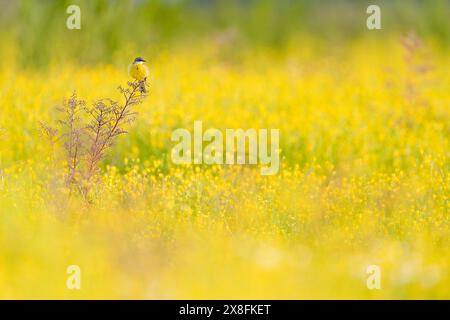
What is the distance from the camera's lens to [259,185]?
20.6 feet

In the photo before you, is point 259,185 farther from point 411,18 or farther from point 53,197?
point 411,18

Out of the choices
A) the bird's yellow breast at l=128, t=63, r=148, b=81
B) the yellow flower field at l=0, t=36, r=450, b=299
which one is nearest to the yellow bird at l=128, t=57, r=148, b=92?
the bird's yellow breast at l=128, t=63, r=148, b=81

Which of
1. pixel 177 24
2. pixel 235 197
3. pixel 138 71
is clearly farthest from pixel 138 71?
pixel 177 24

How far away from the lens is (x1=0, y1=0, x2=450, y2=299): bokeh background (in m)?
4.14

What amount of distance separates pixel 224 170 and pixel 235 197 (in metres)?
0.60

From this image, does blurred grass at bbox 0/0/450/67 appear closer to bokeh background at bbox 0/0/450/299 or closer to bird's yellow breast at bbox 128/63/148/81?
bokeh background at bbox 0/0/450/299

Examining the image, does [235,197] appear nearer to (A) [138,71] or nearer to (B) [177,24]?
(A) [138,71]

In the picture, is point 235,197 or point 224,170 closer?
point 235,197

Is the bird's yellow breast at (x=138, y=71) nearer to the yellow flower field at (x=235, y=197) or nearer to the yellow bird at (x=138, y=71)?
the yellow bird at (x=138, y=71)

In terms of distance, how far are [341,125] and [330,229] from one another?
2783 millimetres

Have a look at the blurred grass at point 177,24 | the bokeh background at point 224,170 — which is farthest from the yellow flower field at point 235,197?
the blurred grass at point 177,24

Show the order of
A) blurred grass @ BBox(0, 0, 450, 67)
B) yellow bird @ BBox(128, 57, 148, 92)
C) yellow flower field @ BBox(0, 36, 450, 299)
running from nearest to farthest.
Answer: yellow flower field @ BBox(0, 36, 450, 299), yellow bird @ BBox(128, 57, 148, 92), blurred grass @ BBox(0, 0, 450, 67)

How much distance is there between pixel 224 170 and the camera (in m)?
6.29

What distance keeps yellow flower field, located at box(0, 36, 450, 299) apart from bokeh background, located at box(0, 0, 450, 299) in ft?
0.05
